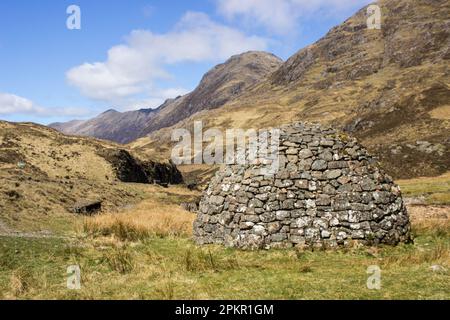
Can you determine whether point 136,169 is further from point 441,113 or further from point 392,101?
point 392,101

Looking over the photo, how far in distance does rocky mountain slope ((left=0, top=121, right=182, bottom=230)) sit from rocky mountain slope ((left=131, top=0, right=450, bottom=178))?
33.8 metres

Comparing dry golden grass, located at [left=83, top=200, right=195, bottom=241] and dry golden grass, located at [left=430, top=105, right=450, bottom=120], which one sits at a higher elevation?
dry golden grass, located at [left=430, top=105, right=450, bottom=120]

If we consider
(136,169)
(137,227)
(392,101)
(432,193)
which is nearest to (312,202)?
(137,227)

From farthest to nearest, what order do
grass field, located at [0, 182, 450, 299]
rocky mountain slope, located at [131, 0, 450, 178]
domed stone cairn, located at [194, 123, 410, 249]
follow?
rocky mountain slope, located at [131, 0, 450, 178] < domed stone cairn, located at [194, 123, 410, 249] < grass field, located at [0, 182, 450, 299]

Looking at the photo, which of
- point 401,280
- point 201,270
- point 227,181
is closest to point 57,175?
point 227,181

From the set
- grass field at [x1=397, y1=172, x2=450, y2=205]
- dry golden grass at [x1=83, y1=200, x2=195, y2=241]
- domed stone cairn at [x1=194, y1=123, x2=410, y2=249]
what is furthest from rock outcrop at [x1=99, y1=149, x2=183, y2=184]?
domed stone cairn at [x1=194, y1=123, x2=410, y2=249]

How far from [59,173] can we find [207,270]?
41105 millimetres

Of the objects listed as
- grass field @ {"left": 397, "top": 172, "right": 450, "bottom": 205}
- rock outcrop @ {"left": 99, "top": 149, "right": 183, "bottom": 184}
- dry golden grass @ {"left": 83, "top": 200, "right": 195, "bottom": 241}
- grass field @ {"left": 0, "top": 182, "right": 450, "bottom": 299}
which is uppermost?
rock outcrop @ {"left": 99, "top": 149, "right": 183, "bottom": 184}

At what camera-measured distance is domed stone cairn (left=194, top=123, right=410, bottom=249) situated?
48.0 feet

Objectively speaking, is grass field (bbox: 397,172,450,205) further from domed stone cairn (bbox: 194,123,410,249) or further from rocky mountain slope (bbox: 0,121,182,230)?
rocky mountain slope (bbox: 0,121,182,230)

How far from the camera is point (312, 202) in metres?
14.8

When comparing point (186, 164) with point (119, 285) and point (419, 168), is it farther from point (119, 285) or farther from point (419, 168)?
point (119, 285)

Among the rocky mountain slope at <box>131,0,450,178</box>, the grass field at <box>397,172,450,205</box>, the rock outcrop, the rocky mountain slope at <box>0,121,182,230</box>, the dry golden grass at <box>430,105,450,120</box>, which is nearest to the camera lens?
the rocky mountain slope at <box>0,121,182,230</box>

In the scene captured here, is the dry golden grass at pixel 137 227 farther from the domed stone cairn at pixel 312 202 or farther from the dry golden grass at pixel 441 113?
the dry golden grass at pixel 441 113
